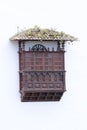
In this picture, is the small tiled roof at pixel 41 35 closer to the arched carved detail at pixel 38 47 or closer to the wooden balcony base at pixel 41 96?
the arched carved detail at pixel 38 47

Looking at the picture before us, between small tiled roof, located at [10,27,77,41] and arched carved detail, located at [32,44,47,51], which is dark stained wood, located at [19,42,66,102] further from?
small tiled roof, located at [10,27,77,41]

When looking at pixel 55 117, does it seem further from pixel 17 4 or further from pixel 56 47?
pixel 17 4

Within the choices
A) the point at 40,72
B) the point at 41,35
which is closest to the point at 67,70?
the point at 40,72

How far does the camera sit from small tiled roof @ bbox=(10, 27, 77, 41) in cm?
1380

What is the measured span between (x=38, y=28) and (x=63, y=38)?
1.54ft

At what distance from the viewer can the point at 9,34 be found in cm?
1404

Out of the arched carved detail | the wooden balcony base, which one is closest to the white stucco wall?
the wooden balcony base

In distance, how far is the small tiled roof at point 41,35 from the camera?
45.3 feet

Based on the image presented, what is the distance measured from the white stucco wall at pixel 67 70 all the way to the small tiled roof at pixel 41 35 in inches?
8.7

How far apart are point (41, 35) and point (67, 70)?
88 cm

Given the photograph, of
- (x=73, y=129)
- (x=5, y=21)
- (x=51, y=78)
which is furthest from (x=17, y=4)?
(x=73, y=129)

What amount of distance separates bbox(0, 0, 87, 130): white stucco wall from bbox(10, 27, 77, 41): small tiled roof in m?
0.22

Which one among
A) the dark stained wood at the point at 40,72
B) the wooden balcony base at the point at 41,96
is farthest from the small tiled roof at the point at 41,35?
the wooden balcony base at the point at 41,96

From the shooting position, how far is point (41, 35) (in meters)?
13.9
